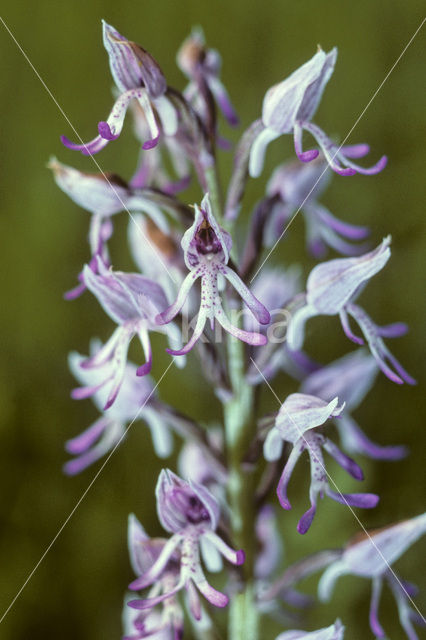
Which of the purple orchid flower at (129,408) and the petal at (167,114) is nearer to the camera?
the petal at (167,114)

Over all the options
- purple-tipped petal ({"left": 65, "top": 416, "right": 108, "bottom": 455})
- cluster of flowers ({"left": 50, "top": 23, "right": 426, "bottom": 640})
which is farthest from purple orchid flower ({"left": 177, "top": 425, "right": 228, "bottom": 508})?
purple-tipped petal ({"left": 65, "top": 416, "right": 108, "bottom": 455})

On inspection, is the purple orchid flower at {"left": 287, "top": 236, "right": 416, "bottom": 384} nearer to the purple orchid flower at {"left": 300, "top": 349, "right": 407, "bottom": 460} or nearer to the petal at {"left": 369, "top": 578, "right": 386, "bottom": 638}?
the purple orchid flower at {"left": 300, "top": 349, "right": 407, "bottom": 460}

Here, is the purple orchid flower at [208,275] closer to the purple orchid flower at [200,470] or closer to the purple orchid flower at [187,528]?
the purple orchid flower at [187,528]

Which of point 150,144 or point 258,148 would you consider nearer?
point 150,144

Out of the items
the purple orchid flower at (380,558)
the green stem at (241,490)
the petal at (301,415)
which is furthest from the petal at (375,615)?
the petal at (301,415)

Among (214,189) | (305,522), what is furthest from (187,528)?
(214,189)

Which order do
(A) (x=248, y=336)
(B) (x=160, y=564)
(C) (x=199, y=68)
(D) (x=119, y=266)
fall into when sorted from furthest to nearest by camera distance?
(D) (x=119, y=266) < (C) (x=199, y=68) < (B) (x=160, y=564) < (A) (x=248, y=336)

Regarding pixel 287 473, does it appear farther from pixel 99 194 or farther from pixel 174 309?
pixel 99 194
